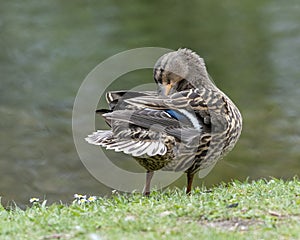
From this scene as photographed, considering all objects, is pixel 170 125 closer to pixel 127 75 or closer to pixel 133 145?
pixel 133 145

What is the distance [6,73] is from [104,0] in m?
7.19

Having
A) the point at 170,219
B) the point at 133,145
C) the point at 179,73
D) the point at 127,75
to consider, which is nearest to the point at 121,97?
the point at 133,145

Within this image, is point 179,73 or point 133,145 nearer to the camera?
point 133,145

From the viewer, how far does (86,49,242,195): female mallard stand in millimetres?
6965

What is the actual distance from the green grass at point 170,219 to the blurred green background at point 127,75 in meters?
5.23

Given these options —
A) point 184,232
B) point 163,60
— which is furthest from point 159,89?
point 184,232

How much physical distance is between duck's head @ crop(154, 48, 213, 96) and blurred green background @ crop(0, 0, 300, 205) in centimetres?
439

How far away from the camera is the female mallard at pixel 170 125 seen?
6.96m

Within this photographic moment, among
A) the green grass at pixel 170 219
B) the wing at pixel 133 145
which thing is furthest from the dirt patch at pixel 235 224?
the wing at pixel 133 145

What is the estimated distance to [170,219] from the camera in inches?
230

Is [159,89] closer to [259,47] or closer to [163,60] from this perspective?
[163,60]

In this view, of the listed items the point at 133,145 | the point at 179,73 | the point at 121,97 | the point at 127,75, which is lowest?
the point at 127,75

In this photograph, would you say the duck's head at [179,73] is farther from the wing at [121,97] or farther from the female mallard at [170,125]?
the wing at [121,97]

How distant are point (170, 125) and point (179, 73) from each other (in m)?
0.87
